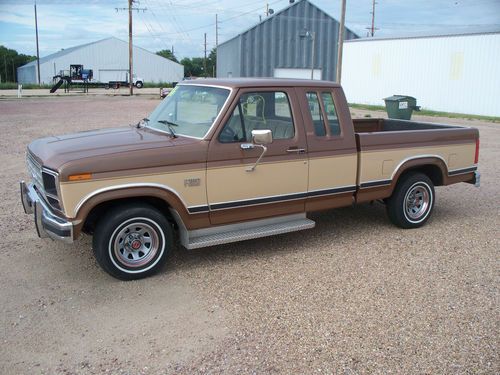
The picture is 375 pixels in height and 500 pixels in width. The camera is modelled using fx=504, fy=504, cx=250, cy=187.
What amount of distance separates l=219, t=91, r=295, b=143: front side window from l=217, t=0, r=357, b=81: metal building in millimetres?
37504

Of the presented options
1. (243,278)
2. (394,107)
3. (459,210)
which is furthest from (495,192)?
(394,107)

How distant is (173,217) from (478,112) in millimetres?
24323

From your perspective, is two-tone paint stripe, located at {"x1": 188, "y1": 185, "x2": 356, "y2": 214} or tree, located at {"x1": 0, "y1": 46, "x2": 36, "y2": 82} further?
tree, located at {"x1": 0, "y1": 46, "x2": 36, "y2": 82}

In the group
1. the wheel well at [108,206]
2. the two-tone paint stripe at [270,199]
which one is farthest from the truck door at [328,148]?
the wheel well at [108,206]

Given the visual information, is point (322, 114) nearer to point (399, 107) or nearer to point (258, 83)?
point (258, 83)

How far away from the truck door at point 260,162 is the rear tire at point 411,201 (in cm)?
156

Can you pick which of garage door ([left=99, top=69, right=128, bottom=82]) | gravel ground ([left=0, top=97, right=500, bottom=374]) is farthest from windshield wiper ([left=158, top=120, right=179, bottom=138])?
garage door ([left=99, top=69, right=128, bottom=82])

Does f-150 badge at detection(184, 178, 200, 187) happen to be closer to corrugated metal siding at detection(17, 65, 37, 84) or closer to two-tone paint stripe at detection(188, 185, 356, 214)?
two-tone paint stripe at detection(188, 185, 356, 214)

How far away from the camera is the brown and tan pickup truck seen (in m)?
4.74

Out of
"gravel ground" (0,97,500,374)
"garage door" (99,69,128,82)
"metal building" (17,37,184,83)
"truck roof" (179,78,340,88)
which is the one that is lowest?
"gravel ground" (0,97,500,374)

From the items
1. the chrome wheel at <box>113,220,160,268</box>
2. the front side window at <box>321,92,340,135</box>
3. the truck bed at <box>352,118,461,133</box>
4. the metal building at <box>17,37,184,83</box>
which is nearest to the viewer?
the chrome wheel at <box>113,220,160,268</box>

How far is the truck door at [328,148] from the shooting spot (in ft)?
19.0

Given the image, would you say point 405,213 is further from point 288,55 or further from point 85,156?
point 288,55

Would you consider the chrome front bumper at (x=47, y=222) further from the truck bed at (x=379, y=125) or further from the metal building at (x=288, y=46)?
the metal building at (x=288, y=46)
